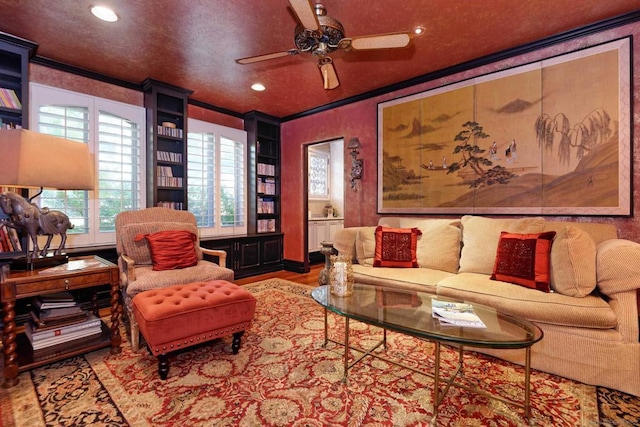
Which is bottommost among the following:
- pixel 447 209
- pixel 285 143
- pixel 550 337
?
pixel 550 337

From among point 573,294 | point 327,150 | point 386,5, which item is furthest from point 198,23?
point 327,150

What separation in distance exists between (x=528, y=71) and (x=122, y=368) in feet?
14.1

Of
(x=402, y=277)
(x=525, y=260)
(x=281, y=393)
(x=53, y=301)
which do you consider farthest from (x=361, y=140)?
(x=53, y=301)

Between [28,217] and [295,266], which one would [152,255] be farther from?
[295,266]

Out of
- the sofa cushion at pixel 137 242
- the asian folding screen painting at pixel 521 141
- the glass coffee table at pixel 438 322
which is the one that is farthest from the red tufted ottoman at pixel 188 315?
the asian folding screen painting at pixel 521 141

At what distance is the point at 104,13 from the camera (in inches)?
97.8

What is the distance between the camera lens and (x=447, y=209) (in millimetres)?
3549

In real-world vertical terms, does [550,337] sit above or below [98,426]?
above

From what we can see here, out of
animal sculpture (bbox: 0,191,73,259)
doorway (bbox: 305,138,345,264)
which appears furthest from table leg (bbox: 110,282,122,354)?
doorway (bbox: 305,138,345,264)

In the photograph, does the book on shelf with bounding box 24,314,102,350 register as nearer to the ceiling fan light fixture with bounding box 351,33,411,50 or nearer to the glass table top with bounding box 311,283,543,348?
the glass table top with bounding box 311,283,543,348

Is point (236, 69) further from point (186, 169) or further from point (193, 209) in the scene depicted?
point (193, 209)

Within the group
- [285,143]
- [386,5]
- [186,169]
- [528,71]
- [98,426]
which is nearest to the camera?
[98,426]

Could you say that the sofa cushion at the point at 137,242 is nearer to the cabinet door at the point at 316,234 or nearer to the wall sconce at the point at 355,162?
the wall sconce at the point at 355,162

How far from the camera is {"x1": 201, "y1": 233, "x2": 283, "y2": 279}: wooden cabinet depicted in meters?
4.62
